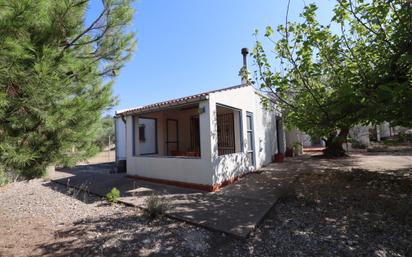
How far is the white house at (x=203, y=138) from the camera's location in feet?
25.8

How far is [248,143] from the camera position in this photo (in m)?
10.7

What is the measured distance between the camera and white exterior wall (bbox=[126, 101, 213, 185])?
25.4 ft

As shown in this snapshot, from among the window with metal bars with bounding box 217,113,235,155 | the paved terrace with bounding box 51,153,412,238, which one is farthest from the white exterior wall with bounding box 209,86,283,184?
the window with metal bars with bounding box 217,113,235,155

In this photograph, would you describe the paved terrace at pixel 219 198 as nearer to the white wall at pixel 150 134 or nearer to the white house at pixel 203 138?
the white house at pixel 203 138

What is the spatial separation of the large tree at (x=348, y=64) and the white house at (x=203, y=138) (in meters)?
2.42

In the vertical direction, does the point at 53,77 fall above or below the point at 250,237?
above

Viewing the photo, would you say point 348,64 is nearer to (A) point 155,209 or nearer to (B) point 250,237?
(B) point 250,237

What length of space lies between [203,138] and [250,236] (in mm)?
3889

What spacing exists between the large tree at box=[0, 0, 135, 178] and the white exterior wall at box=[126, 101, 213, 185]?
12.8 ft

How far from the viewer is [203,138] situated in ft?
25.7

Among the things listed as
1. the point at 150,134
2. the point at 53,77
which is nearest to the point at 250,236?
the point at 53,77

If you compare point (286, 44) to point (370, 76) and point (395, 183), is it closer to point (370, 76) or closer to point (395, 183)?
point (370, 76)

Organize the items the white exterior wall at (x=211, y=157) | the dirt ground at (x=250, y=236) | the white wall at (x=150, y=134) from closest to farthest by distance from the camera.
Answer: the dirt ground at (x=250, y=236) < the white exterior wall at (x=211, y=157) < the white wall at (x=150, y=134)

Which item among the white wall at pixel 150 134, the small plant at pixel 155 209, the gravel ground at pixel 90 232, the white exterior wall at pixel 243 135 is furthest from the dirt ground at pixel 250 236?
the white wall at pixel 150 134
